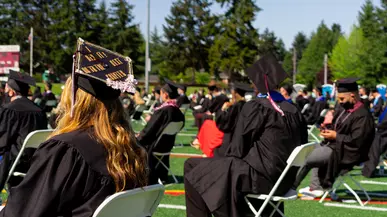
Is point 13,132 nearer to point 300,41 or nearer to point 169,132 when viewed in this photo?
point 169,132

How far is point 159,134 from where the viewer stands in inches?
392

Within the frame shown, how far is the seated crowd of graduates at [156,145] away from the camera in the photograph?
10.1 ft

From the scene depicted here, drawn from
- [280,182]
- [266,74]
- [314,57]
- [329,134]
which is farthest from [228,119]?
[314,57]

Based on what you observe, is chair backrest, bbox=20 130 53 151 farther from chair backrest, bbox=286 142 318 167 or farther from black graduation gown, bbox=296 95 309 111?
black graduation gown, bbox=296 95 309 111

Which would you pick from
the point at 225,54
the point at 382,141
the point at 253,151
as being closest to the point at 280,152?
the point at 253,151

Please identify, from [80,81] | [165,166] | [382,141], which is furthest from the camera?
[382,141]

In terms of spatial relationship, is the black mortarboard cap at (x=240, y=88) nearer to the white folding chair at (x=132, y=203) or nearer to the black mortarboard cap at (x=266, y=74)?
the black mortarboard cap at (x=266, y=74)

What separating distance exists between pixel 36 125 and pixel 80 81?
5.14 m

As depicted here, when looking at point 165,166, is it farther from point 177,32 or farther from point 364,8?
point 177,32

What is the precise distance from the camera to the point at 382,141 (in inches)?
448

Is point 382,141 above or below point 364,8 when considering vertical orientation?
below

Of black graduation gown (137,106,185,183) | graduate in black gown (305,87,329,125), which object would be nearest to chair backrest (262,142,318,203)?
black graduation gown (137,106,185,183)

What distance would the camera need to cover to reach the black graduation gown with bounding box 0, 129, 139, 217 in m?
3.04

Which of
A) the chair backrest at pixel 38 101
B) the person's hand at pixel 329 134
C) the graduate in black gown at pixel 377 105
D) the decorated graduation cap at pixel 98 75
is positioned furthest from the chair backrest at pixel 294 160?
the chair backrest at pixel 38 101
